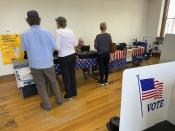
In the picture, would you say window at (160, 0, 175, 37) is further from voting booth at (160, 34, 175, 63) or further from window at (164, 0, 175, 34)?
voting booth at (160, 34, 175, 63)

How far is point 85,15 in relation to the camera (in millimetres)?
5164

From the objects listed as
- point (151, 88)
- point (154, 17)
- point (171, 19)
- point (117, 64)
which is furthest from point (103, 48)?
point (171, 19)

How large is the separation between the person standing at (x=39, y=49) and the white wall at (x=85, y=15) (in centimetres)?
187

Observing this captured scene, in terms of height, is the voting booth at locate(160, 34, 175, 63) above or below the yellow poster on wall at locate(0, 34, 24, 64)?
above

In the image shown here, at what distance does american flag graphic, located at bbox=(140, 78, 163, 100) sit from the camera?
0.99 metres

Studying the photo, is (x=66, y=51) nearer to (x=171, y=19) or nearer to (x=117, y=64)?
(x=117, y=64)

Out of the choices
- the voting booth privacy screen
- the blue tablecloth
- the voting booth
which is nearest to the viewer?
the voting booth privacy screen

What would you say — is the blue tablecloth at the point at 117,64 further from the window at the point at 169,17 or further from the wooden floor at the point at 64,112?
the window at the point at 169,17

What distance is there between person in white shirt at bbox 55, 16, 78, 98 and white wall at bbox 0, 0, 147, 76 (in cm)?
180

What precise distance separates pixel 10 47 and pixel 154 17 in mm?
5454

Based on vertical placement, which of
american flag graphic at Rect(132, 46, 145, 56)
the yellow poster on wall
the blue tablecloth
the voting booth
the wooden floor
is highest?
the voting booth

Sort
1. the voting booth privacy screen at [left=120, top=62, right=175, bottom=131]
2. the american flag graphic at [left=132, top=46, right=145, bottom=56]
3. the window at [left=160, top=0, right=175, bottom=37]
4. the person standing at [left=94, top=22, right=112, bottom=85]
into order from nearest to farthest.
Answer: the voting booth privacy screen at [left=120, top=62, right=175, bottom=131] → the person standing at [left=94, top=22, right=112, bottom=85] → the american flag graphic at [left=132, top=46, right=145, bottom=56] → the window at [left=160, top=0, right=175, bottom=37]

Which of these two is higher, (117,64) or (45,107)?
(117,64)

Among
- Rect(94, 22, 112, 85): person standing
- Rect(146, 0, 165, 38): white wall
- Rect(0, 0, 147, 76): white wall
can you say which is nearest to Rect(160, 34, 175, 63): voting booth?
Rect(94, 22, 112, 85): person standing
